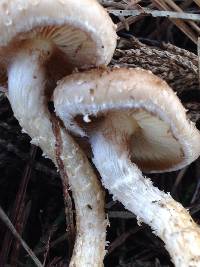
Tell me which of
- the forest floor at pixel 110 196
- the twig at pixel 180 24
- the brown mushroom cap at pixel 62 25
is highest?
the brown mushroom cap at pixel 62 25

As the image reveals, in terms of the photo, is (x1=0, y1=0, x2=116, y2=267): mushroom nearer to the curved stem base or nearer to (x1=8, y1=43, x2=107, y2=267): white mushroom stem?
(x1=8, y1=43, x2=107, y2=267): white mushroom stem

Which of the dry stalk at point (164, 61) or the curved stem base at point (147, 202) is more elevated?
the dry stalk at point (164, 61)

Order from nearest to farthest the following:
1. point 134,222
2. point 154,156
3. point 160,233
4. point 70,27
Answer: point 70,27, point 160,233, point 154,156, point 134,222

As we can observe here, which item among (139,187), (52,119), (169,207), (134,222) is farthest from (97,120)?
(134,222)

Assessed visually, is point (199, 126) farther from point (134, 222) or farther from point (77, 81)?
point (77, 81)

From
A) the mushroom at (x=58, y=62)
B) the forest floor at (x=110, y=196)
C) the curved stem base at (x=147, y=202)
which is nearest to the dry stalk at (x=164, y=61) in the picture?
the forest floor at (x=110, y=196)

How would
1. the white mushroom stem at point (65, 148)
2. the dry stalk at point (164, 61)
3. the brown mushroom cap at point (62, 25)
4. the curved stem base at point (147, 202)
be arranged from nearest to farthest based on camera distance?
the brown mushroom cap at point (62, 25) < the curved stem base at point (147, 202) < the white mushroom stem at point (65, 148) < the dry stalk at point (164, 61)

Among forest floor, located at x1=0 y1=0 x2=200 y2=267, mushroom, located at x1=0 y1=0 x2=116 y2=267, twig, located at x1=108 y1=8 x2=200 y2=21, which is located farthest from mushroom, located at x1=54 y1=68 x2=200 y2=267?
twig, located at x1=108 y1=8 x2=200 y2=21

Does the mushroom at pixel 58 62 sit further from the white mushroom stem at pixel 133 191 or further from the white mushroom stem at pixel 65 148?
the white mushroom stem at pixel 133 191
